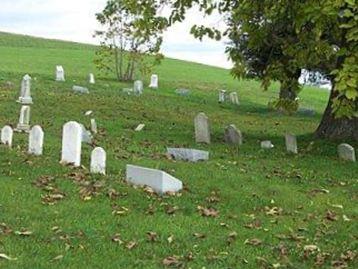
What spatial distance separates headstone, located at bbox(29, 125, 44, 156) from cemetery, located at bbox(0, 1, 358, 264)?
0.03 metres

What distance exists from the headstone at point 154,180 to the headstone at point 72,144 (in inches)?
50.3

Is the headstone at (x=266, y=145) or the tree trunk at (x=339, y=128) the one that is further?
the tree trunk at (x=339, y=128)

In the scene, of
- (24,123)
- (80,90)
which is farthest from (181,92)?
(24,123)

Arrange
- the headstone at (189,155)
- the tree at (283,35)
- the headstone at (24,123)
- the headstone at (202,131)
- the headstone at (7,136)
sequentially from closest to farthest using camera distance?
the headstone at (7,136)
the headstone at (189,155)
the tree at (283,35)
the headstone at (24,123)
the headstone at (202,131)

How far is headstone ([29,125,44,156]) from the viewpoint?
12500 mm

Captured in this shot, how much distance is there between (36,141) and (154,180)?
291 centimetres

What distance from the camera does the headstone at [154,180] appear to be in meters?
10.6

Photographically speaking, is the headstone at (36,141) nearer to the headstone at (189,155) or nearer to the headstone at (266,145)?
the headstone at (189,155)

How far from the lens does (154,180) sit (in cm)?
1070

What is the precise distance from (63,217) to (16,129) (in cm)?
749

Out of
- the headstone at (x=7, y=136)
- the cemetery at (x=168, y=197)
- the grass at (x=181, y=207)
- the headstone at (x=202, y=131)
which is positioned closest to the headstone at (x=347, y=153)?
the cemetery at (x=168, y=197)

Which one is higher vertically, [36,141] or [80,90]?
[36,141]

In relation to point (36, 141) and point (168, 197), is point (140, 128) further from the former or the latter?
point (168, 197)

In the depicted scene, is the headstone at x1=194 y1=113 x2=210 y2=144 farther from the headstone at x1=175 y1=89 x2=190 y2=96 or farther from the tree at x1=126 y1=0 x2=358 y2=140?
the headstone at x1=175 y1=89 x2=190 y2=96
